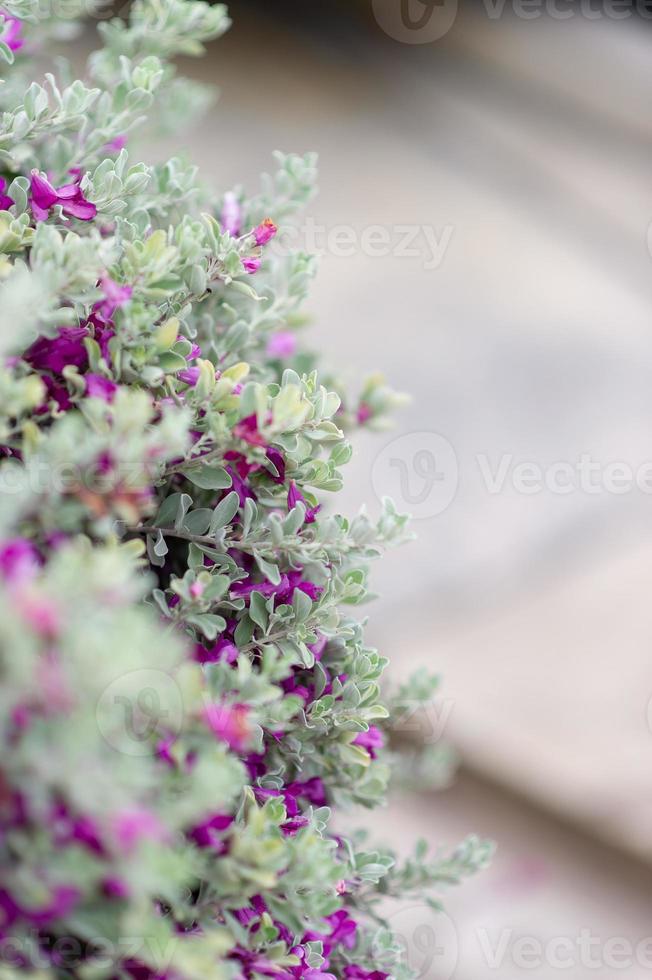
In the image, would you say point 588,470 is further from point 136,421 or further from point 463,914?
point 136,421

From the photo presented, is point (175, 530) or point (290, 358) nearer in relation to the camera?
point (175, 530)

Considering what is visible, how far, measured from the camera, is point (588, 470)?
1.74 m

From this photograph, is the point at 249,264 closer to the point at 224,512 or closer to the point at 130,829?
the point at 224,512

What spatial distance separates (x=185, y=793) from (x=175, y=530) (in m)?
0.17

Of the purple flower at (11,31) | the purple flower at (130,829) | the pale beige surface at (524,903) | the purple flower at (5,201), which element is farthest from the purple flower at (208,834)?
the pale beige surface at (524,903)

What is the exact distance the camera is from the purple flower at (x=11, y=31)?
57 centimetres

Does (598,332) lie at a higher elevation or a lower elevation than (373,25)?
lower

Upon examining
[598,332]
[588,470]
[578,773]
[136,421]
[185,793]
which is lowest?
[578,773]

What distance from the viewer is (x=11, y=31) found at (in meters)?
0.61

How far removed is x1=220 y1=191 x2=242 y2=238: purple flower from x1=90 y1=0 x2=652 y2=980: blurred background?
1.52 ft

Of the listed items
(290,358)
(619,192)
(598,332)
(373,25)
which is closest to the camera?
(290,358)

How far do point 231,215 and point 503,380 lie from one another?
130cm

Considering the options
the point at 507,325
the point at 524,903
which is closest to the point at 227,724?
the point at 524,903

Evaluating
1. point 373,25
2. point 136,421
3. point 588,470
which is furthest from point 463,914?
point 373,25
